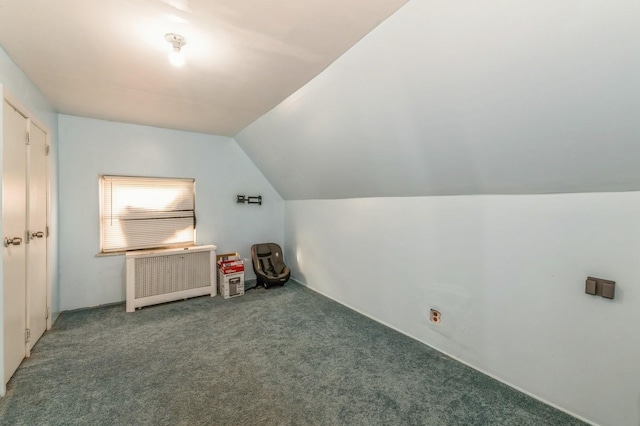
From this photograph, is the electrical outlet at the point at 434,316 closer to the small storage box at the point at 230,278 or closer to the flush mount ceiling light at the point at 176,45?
the small storage box at the point at 230,278

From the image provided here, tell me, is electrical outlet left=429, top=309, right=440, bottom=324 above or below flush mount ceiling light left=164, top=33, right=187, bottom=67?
below

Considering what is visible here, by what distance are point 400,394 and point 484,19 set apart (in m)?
2.42

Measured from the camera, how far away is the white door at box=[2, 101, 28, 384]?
2.05 meters

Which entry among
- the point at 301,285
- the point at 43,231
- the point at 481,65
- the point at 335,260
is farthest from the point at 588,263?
the point at 43,231

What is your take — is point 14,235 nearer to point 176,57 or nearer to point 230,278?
point 176,57

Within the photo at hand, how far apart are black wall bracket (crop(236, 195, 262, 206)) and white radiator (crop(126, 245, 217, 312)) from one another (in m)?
0.93

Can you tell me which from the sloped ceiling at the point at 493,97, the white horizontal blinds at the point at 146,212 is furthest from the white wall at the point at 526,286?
the white horizontal blinds at the point at 146,212

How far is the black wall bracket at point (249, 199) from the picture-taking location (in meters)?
4.76

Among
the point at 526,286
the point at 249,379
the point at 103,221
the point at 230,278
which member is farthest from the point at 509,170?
the point at 103,221

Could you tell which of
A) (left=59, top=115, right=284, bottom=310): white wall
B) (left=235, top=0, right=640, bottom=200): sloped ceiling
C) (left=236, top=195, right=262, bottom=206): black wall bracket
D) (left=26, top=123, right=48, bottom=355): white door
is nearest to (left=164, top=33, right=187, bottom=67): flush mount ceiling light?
Result: (left=235, top=0, right=640, bottom=200): sloped ceiling

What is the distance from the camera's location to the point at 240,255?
190 inches

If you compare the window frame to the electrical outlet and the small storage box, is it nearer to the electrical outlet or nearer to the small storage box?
the small storage box

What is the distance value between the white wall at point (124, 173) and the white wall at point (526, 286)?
2511mm

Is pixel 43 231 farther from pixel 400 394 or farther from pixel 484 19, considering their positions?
pixel 484 19
